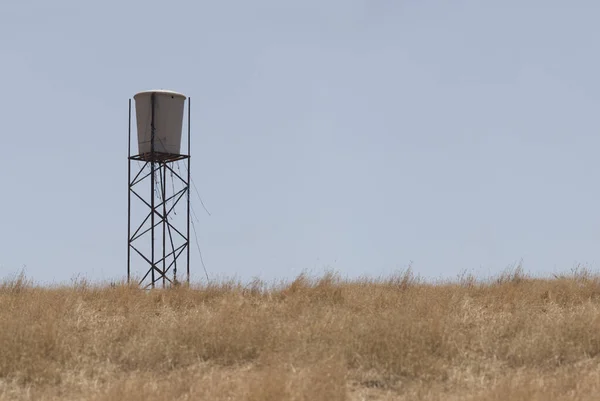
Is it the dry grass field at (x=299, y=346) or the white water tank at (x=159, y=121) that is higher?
the white water tank at (x=159, y=121)

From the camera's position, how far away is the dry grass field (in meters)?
9.83

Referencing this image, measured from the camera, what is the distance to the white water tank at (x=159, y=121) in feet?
76.3

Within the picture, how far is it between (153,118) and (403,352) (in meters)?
14.8

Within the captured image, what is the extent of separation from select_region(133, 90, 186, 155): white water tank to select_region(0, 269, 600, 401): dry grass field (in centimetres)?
929

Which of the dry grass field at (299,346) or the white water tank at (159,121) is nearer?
the dry grass field at (299,346)

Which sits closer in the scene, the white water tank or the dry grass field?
the dry grass field

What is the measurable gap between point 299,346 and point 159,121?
13869mm

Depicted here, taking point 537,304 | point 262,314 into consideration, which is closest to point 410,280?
point 537,304

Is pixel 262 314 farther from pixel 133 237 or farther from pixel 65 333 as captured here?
pixel 133 237

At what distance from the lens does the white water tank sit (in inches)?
916

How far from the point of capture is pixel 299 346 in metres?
11.2

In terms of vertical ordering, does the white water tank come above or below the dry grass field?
above

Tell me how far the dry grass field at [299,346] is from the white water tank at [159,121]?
366 inches

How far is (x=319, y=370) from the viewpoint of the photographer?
9.91 metres
